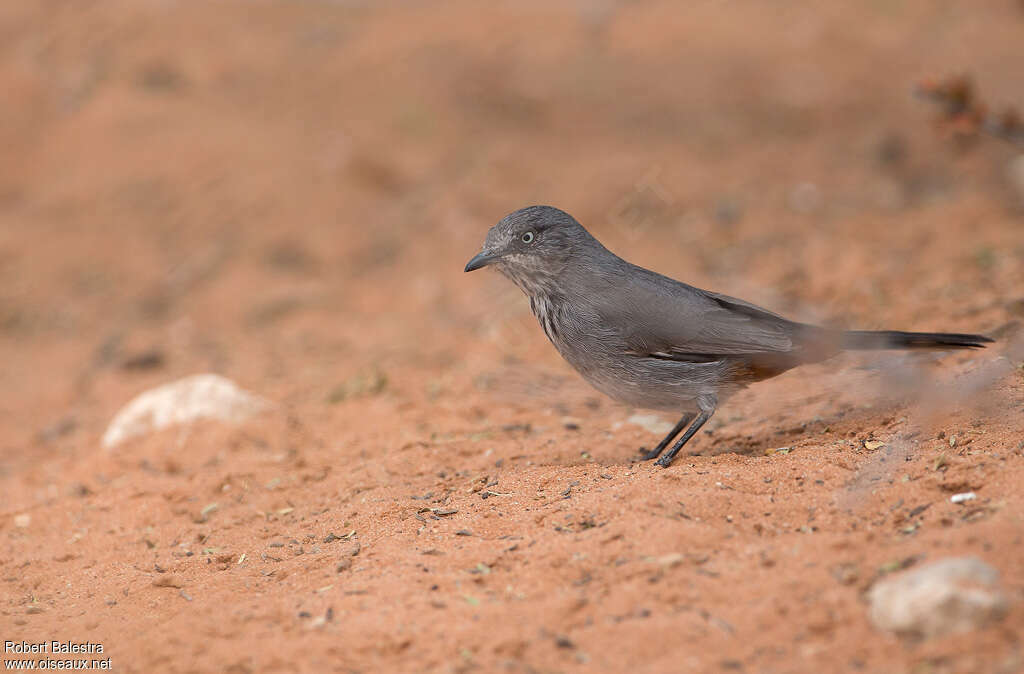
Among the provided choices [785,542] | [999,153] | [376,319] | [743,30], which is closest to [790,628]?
[785,542]

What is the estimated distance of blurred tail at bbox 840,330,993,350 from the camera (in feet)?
13.3

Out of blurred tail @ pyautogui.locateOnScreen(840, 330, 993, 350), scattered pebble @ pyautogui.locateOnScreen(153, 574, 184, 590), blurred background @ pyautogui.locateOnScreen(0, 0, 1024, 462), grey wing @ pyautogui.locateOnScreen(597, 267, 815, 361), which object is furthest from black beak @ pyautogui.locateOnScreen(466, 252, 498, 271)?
blurred background @ pyautogui.locateOnScreen(0, 0, 1024, 462)

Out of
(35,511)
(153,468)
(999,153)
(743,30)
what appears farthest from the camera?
(743,30)

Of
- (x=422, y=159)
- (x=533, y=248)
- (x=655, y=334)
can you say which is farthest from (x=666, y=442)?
(x=422, y=159)

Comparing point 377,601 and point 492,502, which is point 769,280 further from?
point 377,601

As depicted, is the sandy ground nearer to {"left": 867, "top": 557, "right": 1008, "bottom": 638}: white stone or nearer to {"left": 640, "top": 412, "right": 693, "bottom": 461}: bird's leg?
{"left": 867, "top": 557, "right": 1008, "bottom": 638}: white stone

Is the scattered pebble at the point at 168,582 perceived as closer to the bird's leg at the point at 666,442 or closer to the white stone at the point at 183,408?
the white stone at the point at 183,408

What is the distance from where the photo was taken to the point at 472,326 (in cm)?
734

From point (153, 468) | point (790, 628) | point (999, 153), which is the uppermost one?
point (999, 153)

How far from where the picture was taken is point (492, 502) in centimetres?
388

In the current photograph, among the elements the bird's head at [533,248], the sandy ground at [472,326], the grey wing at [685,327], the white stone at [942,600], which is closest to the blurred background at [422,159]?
the sandy ground at [472,326]

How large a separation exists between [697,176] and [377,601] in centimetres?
672

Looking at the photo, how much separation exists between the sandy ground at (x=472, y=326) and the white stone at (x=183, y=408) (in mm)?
105

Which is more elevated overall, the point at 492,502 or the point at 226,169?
the point at 226,169
